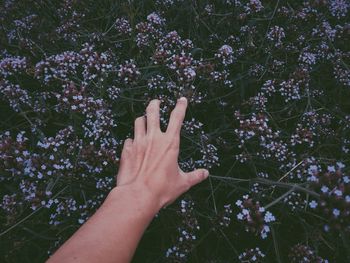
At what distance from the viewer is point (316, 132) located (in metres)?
1.82

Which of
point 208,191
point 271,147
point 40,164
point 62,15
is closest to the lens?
point 40,164

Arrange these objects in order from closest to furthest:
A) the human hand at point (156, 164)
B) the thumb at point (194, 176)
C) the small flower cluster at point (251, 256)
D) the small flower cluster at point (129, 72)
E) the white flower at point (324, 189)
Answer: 1. the white flower at point (324, 189)
2. the human hand at point (156, 164)
3. the thumb at point (194, 176)
4. the small flower cluster at point (251, 256)
5. the small flower cluster at point (129, 72)

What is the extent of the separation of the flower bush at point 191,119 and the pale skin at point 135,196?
336 mm

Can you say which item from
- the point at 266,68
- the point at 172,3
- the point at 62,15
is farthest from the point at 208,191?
the point at 62,15

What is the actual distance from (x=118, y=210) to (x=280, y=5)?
2095mm

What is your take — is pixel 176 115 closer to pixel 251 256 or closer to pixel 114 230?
pixel 114 230

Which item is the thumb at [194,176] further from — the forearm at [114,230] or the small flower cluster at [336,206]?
the small flower cluster at [336,206]

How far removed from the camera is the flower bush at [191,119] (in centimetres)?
152

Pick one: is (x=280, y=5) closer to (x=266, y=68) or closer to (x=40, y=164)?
(x=266, y=68)

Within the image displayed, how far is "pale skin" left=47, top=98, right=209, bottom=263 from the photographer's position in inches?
33.5

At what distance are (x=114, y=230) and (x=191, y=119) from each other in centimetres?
123

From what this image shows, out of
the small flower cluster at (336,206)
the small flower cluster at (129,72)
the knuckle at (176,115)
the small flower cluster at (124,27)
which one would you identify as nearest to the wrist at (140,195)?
the knuckle at (176,115)

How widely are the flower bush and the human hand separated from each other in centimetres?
30

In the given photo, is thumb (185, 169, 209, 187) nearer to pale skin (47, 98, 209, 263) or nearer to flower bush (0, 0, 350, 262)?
pale skin (47, 98, 209, 263)
